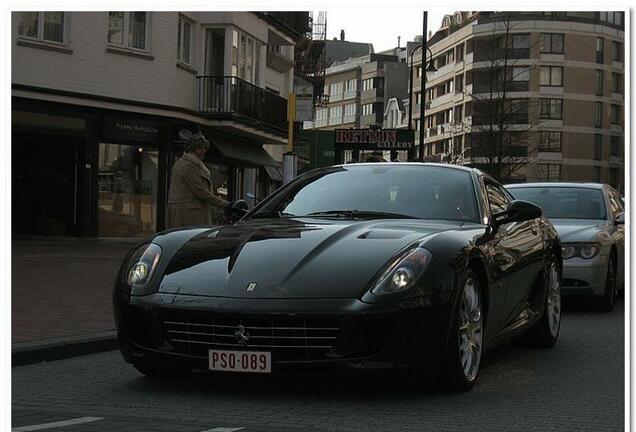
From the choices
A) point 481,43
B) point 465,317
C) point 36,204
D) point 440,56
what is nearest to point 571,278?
point 465,317

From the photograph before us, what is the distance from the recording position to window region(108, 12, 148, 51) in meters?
26.0

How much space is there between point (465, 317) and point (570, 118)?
313 ft

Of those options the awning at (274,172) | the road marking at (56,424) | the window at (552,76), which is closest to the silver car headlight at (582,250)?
the road marking at (56,424)

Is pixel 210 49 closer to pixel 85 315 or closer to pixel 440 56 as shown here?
pixel 85 315

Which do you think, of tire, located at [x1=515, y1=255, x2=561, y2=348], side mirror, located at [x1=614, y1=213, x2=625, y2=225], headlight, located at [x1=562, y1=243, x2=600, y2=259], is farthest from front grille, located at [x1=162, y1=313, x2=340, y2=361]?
side mirror, located at [x1=614, y1=213, x2=625, y2=225]

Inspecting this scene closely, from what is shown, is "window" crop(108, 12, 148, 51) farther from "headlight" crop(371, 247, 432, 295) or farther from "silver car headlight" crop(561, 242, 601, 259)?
"headlight" crop(371, 247, 432, 295)

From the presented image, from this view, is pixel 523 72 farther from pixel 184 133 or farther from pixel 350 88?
pixel 184 133

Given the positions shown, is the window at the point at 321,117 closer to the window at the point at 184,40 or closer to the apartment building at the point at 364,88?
the apartment building at the point at 364,88

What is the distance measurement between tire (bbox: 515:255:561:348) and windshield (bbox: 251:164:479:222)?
1.41 m

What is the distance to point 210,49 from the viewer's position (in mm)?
31438

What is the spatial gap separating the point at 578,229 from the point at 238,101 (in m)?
21.0

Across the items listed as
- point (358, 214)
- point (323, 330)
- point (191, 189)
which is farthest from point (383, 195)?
point (191, 189)

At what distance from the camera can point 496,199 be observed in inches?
303

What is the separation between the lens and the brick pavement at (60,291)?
8570 mm
